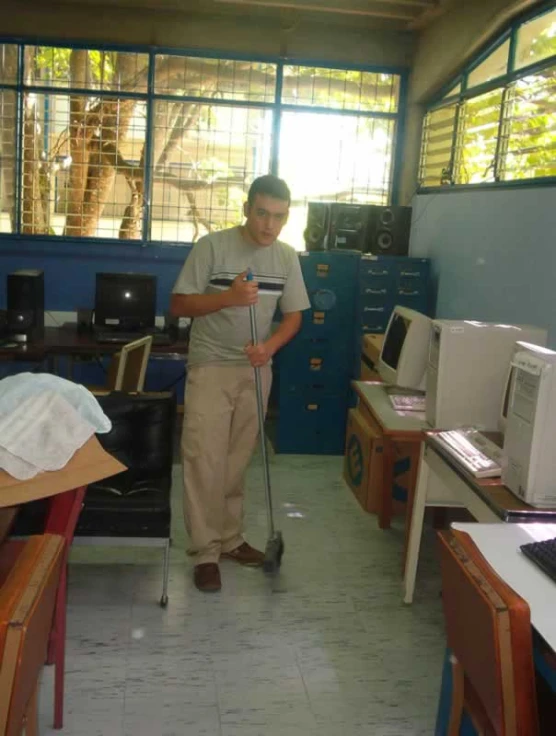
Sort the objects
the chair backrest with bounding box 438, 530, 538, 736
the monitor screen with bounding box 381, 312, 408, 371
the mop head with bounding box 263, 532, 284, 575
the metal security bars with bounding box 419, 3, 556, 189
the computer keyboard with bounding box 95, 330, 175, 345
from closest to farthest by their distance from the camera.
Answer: the chair backrest with bounding box 438, 530, 538, 736 < the mop head with bounding box 263, 532, 284, 575 < the monitor screen with bounding box 381, 312, 408, 371 < the metal security bars with bounding box 419, 3, 556, 189 < the computer keyboard with bounding box 95, 330, 175, 345

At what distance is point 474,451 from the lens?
2.87 m

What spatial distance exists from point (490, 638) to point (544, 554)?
1.98 feet

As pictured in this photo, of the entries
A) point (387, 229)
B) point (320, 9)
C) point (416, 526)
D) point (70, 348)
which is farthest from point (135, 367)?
point (320, 9)

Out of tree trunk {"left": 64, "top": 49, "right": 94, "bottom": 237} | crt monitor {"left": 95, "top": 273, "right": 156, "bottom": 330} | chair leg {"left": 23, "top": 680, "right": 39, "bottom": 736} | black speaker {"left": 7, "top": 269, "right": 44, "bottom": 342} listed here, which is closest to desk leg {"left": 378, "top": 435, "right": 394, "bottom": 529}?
crt monitor {"left": 95, "top": 273, "right": 156, "bottom": 330}

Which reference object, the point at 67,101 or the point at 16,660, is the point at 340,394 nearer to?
the point at 67,101

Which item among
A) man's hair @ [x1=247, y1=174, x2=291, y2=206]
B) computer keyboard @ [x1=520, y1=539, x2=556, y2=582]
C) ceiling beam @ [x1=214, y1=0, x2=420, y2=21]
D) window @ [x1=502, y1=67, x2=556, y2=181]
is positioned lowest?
computer keyboard @ [x1=520, y1=539, x2=556, y2=582]

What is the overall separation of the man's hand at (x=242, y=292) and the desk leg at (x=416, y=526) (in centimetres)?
90

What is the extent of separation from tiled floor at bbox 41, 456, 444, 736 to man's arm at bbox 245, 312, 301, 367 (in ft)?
3.28

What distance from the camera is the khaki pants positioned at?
3.39 metres

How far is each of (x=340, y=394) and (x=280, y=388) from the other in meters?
0.42

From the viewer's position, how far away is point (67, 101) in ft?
20.4

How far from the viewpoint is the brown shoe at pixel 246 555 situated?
12.0 feet

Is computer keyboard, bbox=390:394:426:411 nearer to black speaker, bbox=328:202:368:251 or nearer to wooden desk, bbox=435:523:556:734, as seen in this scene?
wooden desk, bbox=435:523:556:734

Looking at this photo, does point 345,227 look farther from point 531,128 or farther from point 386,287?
point 531,128
